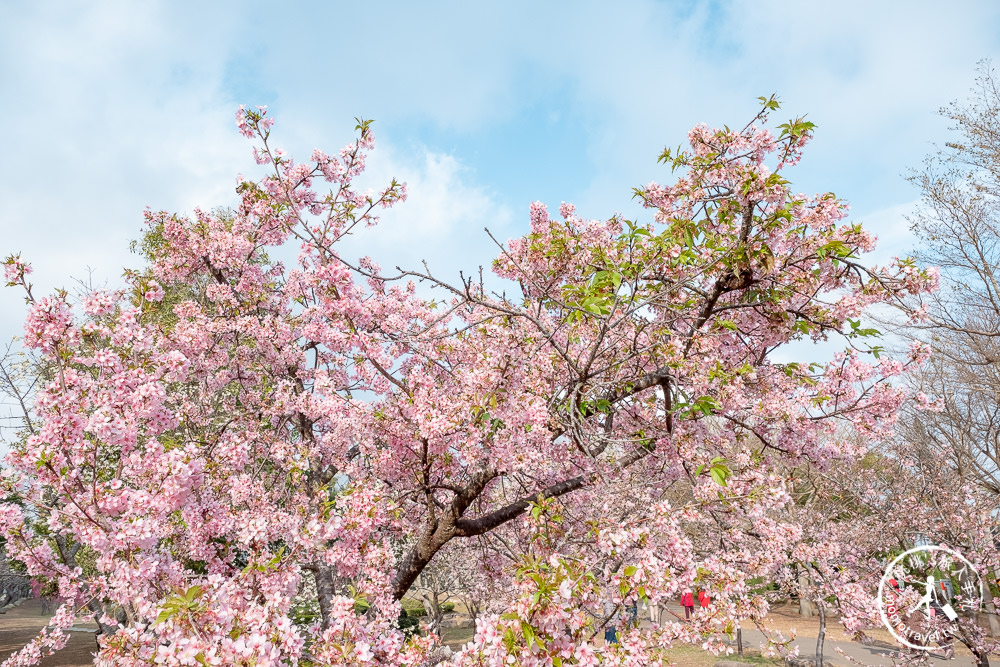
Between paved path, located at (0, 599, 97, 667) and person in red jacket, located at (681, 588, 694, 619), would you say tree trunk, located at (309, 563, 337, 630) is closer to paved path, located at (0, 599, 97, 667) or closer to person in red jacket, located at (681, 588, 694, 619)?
person in red jacket, located at (681, 588, 694, 619)

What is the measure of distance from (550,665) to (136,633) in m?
2.41

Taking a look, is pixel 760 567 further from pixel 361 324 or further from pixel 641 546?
pixel 361 324

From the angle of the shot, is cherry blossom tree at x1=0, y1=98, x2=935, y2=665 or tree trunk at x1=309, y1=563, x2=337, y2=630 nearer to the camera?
cherry blossom tree at x1=0, y1=98, x2=935, y2=665

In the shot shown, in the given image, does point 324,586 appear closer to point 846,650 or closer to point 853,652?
point 853,652

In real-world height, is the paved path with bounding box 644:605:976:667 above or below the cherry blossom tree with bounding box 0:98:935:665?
below

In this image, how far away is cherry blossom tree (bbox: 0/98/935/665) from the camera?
11.0ft

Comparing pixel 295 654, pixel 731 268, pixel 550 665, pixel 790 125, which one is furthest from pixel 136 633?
pixel 790 125

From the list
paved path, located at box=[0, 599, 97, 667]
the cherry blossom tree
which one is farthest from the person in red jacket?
paved path, located at box=[0, 599, 97, 667]

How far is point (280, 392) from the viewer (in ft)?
21.0

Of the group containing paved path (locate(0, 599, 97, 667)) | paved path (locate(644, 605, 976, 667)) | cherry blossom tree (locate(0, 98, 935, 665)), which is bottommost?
paved path (locate(0, 599, 97, 667))

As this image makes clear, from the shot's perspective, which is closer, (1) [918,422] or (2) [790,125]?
(2) [790,125]
